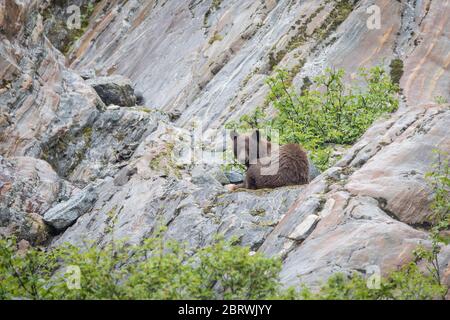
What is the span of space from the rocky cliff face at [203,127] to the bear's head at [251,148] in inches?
35.9

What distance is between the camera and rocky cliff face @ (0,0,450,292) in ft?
42.8

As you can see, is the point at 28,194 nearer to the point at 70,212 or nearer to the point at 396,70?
the point at 70,212

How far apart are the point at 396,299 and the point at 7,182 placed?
1288cm

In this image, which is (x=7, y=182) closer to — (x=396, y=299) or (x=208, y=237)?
(x=208, y=237)

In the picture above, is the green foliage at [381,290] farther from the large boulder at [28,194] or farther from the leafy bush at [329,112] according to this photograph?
the large boulder at [28,194]

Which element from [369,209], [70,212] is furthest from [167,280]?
[70,212]

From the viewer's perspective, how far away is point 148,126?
23031 mm

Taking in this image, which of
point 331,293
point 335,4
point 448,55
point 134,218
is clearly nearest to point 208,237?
point 134,218

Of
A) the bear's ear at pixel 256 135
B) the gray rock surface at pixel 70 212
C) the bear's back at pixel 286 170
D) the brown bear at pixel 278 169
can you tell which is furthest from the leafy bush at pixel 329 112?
the gray rock surface at pixel 70 212

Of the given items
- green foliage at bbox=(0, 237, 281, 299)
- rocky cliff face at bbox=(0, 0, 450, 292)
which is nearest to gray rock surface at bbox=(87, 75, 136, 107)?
rocky cliff face at bbox=(0, 0, 450, 292)

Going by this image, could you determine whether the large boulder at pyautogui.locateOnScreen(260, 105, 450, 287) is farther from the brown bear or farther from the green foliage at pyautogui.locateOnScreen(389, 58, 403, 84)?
the green foliage at pyautogui.locateOnScreen(389, 58, 403, 84)

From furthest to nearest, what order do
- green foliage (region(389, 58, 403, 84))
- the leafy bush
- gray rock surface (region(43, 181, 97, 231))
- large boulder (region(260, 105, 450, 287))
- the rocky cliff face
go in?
green foliage (region(389, 58, 403, 84)), the leafy bush, gray rock surface (region(43, 181, 97, 231)), the rocky cliff face, large boulder (region(260, 105, 450, 287))

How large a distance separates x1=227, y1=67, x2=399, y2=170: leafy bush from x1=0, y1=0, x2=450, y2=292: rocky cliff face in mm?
1402

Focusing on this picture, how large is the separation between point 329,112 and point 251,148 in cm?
334
